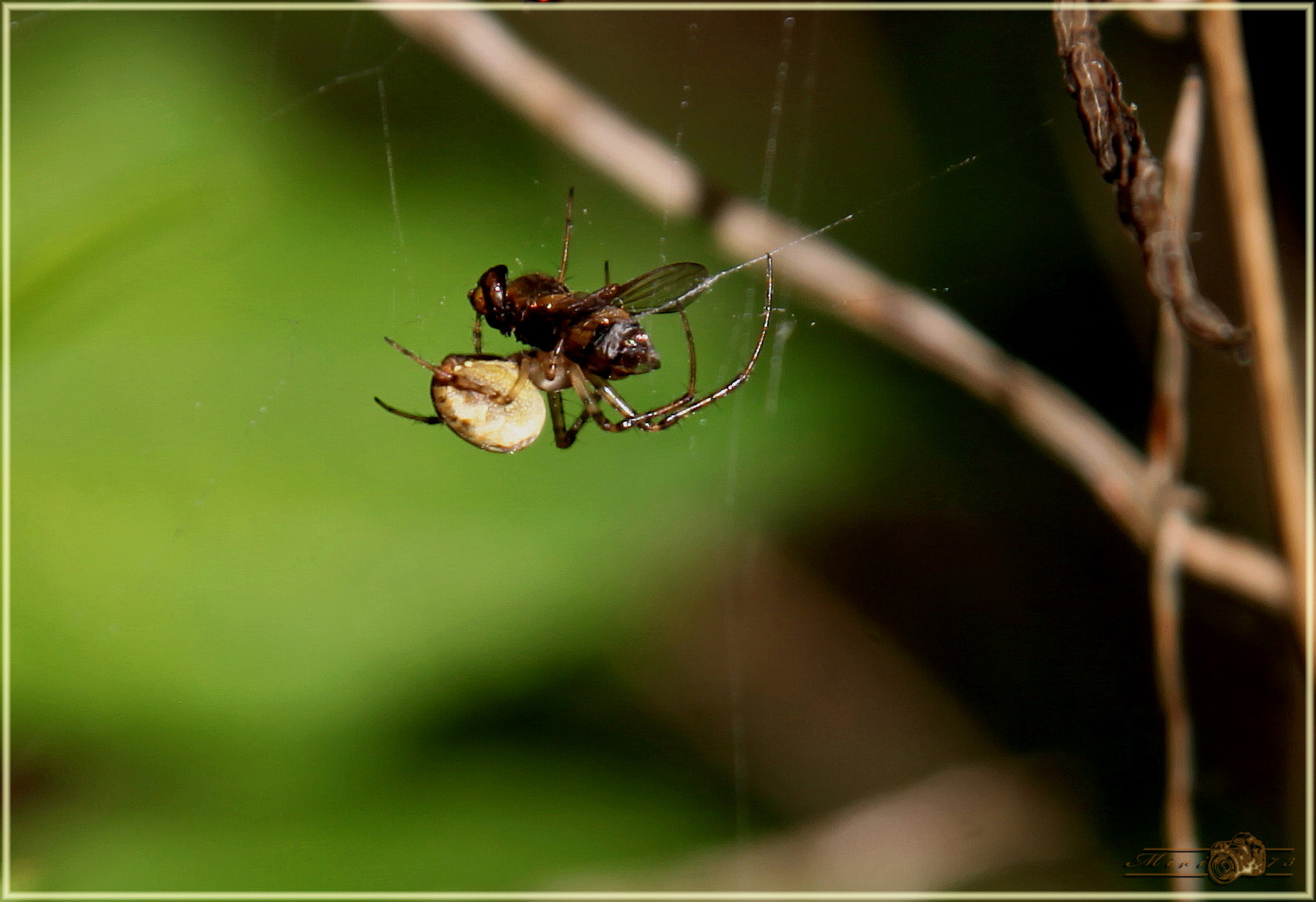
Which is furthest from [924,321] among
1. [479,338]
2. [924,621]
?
[924,621]

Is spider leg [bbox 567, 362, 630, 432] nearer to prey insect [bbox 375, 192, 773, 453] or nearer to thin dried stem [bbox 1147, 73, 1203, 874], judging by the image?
prey insect [bbox 375, 192, 773, 453]

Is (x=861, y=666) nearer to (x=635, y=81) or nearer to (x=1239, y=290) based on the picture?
(x=1239, y=290)

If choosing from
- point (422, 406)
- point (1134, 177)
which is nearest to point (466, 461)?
point (422, 406)

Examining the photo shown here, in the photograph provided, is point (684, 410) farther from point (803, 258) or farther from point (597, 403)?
point (803, 258)

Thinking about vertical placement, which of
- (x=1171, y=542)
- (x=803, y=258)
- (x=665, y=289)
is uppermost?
(x=803, y=258)

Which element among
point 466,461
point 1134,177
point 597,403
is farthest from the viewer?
point 466,461
